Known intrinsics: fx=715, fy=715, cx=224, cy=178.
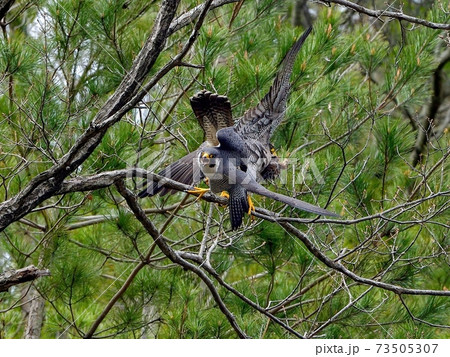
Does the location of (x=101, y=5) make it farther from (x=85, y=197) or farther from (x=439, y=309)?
(x=439, y=309)

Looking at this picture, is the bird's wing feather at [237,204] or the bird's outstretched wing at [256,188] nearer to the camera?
the bird's outstretched wing at [256,188]

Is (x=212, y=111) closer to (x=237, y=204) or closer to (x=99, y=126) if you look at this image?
(x=237, y=204)

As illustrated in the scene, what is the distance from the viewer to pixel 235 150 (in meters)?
2.91

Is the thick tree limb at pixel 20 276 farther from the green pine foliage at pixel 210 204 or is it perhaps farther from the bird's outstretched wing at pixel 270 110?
the bird's outstretched wing at pixel 270 110

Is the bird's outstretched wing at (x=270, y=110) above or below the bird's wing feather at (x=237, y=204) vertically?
above

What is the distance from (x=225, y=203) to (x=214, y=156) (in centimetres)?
19

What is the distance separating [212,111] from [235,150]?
19 cm

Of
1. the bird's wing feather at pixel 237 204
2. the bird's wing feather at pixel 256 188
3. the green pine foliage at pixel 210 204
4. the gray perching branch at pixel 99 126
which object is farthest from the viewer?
the green pine foliage at pixel 210 204

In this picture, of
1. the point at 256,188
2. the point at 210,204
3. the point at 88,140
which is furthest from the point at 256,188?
the point at 210,204

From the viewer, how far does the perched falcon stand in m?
2.80

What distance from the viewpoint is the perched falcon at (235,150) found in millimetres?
2805

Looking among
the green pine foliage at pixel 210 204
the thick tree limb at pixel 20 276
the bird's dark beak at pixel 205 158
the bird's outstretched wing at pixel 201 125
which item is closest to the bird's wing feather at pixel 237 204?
the bird's dark beak at pixel 205 158

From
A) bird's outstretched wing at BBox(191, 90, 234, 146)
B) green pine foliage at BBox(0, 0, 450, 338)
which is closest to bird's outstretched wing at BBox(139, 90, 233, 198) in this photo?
bird's outstretched wing at BBox(191, 90, 234, 146)

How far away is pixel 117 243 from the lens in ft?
12.3
